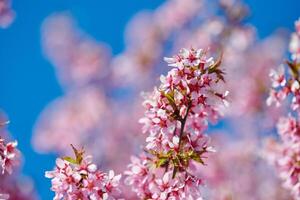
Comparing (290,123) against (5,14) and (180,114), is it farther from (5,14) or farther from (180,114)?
(5,14)

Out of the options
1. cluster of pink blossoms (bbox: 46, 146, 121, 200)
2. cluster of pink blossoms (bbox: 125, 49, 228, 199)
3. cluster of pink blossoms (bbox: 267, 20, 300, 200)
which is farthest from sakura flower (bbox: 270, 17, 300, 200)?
cluster of pink blossoms (bbox: 46, 146, 121, 200)

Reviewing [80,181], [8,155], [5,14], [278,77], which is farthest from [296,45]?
[5,14]

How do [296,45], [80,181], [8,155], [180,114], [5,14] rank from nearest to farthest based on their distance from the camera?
[80,181] < [8,155] < [180,114] < [296,45] < [5,14]

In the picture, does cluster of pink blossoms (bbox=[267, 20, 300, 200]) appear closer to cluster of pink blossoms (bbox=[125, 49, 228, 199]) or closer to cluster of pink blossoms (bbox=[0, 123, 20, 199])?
cluster of pink blossoms (bbox=[125, 49, 228, 199])

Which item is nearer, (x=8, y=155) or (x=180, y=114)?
(x=8, y=155)

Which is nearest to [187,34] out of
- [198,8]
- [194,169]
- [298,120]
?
[198,8]

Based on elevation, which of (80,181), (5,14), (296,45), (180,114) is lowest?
(80,181)
